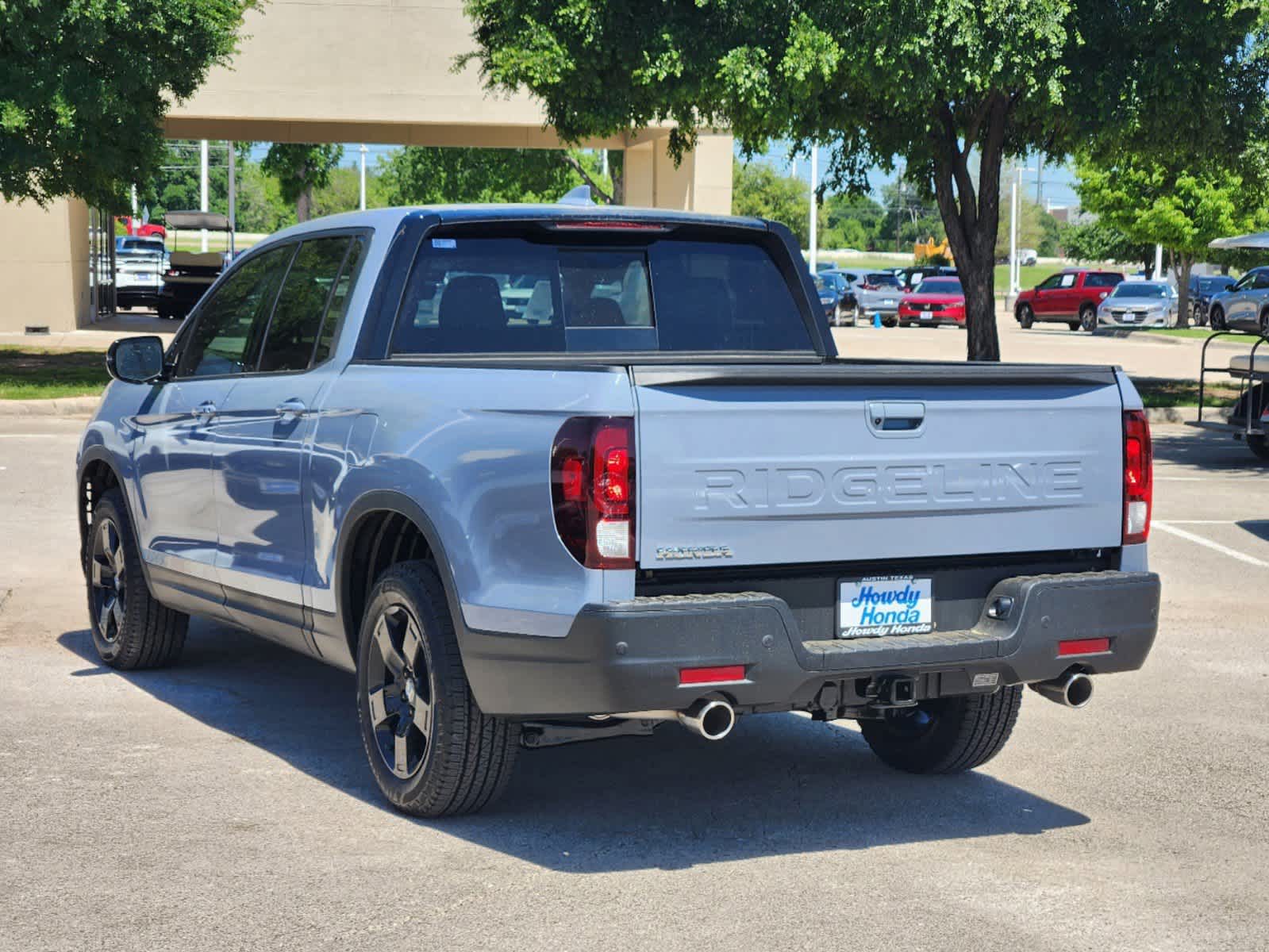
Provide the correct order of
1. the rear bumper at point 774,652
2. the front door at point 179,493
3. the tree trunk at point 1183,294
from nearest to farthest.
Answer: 1. the rear bumper at point 774,652
2. the front door at point 179,493
3. the tree trunk at point 1183,294

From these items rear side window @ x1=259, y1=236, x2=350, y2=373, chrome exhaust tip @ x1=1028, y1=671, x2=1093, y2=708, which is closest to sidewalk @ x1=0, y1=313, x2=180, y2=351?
rear side window @ x1=259, y1=236, x2=350, y2=373

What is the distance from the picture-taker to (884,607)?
5.47 m

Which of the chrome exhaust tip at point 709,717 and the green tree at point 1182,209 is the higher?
the green tree at point 1182,209

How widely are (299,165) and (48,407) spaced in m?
34.0

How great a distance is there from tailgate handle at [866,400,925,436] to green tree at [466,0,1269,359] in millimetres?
15918

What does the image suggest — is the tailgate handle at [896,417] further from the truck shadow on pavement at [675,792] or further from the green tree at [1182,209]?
the green tree at [1182,209]

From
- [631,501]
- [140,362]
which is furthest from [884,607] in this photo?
[140,362]

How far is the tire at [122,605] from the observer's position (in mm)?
8055

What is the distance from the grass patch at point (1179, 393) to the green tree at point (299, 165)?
30984 mm

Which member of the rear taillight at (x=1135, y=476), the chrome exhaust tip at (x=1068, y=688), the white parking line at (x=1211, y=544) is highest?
the rear taillight at (x=1135, y=476)

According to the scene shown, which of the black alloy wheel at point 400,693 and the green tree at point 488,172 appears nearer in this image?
the black alloy wheel at point 400,693

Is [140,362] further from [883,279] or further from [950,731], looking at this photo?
[883,279]

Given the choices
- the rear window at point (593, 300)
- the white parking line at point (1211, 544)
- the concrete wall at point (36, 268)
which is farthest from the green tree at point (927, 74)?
the concrete wall at point (36, 268)

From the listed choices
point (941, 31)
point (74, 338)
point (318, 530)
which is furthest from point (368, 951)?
point (74, 338)
